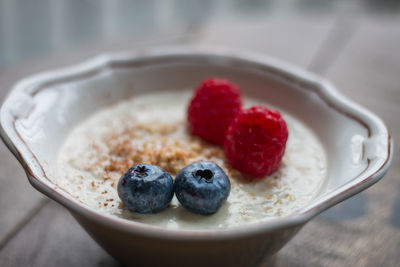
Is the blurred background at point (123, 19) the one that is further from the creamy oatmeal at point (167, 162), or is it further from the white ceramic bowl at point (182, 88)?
the creamy oatmeal at point (167, 162)

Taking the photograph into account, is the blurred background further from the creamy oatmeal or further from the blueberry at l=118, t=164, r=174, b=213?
the blueberry at l=118, t=164, r=174, b=213

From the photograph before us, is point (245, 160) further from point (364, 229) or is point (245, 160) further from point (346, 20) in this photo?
point (346, 20)

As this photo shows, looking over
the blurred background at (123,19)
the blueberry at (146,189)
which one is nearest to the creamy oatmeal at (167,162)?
the blueberry at (146,189)

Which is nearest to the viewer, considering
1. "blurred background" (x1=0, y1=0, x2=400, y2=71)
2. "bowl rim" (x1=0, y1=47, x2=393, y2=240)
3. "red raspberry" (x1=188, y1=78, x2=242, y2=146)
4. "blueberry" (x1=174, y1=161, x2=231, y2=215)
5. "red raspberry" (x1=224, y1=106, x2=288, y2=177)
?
"bowl rim" (x1=0, y1=47, x2=393, y2=240)

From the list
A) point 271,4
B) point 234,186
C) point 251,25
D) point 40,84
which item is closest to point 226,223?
point 234,186

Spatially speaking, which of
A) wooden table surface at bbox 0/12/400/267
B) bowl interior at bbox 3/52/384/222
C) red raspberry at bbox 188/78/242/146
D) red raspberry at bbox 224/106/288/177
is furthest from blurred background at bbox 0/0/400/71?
red raspberry at bbox 224/106/288/177
